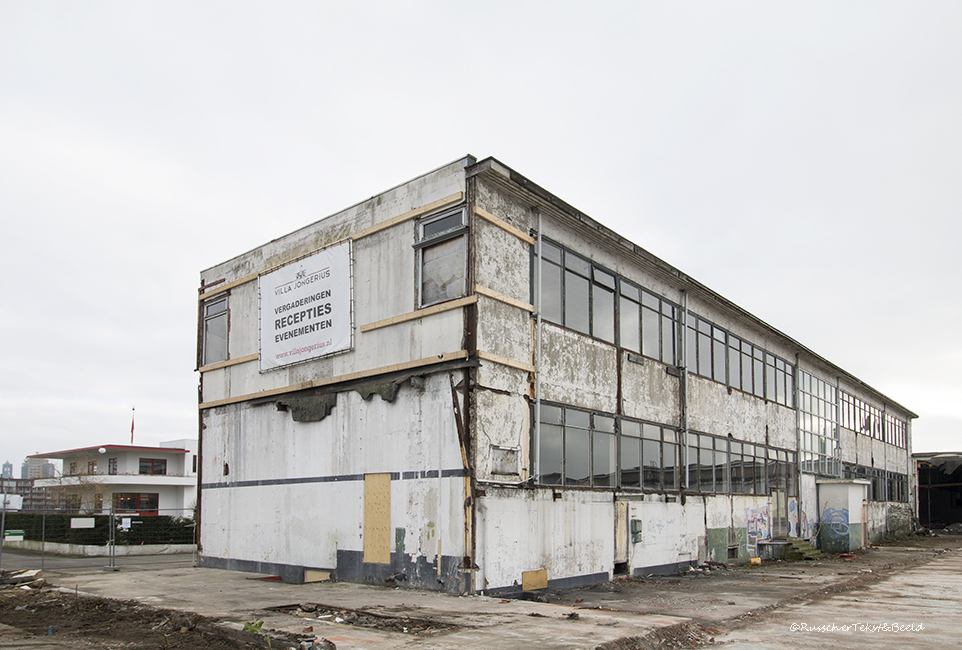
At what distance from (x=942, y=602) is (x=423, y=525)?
35.0ft

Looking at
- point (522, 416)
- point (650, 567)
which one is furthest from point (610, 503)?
point (522, 416)

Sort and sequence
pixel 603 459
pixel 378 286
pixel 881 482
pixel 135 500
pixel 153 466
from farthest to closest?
pixel 153 466, pixel 135 500, pixel 881 482, pixel 603 459, pixel 378 286

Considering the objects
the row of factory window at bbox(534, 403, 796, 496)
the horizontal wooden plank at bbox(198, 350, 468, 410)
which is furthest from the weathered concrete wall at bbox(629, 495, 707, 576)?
the horizontal wooden plank at bbox(198, 350, 468, 410)

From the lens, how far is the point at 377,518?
16141mm

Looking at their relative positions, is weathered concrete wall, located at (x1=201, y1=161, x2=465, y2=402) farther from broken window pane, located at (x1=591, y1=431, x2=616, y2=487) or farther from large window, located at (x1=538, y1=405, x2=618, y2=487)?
broken window pane, located at (x1=591, y1=431, x2=616, y2=487)

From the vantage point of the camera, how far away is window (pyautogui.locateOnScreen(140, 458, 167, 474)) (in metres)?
56.9

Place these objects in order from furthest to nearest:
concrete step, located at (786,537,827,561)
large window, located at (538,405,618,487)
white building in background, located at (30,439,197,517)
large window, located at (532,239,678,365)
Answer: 1. white building in background, located at (30,439,197,517)
2. concrete step, located at (786,537,827,561)
3. large window, located at (532,239,678,365)
4. large window, located at (538,405,618,487)

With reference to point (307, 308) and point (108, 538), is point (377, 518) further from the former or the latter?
point (108, 538)

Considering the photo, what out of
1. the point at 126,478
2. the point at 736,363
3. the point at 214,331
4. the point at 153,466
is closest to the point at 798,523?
the point at 736,363

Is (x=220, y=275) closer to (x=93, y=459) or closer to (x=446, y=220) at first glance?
(x=446, y=220)

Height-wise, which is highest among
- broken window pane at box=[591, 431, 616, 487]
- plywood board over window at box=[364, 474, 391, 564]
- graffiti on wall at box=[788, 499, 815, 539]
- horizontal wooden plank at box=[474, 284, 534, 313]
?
horizontal wooden plank at box=[474, 284, 534, 313]

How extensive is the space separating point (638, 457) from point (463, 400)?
23.9 feet

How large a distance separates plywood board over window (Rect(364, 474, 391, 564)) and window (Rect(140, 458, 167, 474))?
46904 mm

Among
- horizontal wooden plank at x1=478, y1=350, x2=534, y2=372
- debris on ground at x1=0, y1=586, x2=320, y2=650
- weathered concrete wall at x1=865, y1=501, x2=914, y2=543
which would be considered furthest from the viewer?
weathered concrete wall at x1=865, y1=501, x2=914, y2=543
